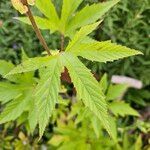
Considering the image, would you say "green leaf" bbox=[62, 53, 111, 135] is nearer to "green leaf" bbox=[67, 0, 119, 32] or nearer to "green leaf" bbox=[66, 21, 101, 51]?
"green leaf" bbox=[66, 21, 101, 51]

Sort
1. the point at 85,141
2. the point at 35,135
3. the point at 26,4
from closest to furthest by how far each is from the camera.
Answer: the point at 26,4 → the point at 85,141 → the point at 35,135

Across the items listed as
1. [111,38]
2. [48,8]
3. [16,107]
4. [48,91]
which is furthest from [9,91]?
[111,38]

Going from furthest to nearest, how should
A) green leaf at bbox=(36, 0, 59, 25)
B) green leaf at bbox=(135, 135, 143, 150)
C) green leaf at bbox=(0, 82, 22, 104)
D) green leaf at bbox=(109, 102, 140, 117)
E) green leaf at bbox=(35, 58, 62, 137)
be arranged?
1. green leaf at bbox=(135, 135, 143, 150)
2. green leaf at bbox=(109, 102, 140, 117)
3. green leaf at bbox=(0, 82, 22, 104)
4. green leaf at bbox=(36, 0, 59, 25)
5. green leaf at bbox=(35, 58, 62, 137)

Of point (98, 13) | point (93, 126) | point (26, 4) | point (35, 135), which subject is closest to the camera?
point (26, 4)

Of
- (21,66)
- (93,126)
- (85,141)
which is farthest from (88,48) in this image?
(85,141)

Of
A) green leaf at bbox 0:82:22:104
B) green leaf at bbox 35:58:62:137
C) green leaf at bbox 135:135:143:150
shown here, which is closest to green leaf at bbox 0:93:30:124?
green leaf at bbox 0:82:22:104

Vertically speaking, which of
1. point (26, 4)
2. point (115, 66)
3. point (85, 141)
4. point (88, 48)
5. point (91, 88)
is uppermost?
point (26, 4)

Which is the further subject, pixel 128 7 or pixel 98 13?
pixel 128 7

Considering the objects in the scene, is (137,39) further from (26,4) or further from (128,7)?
(26,4)
